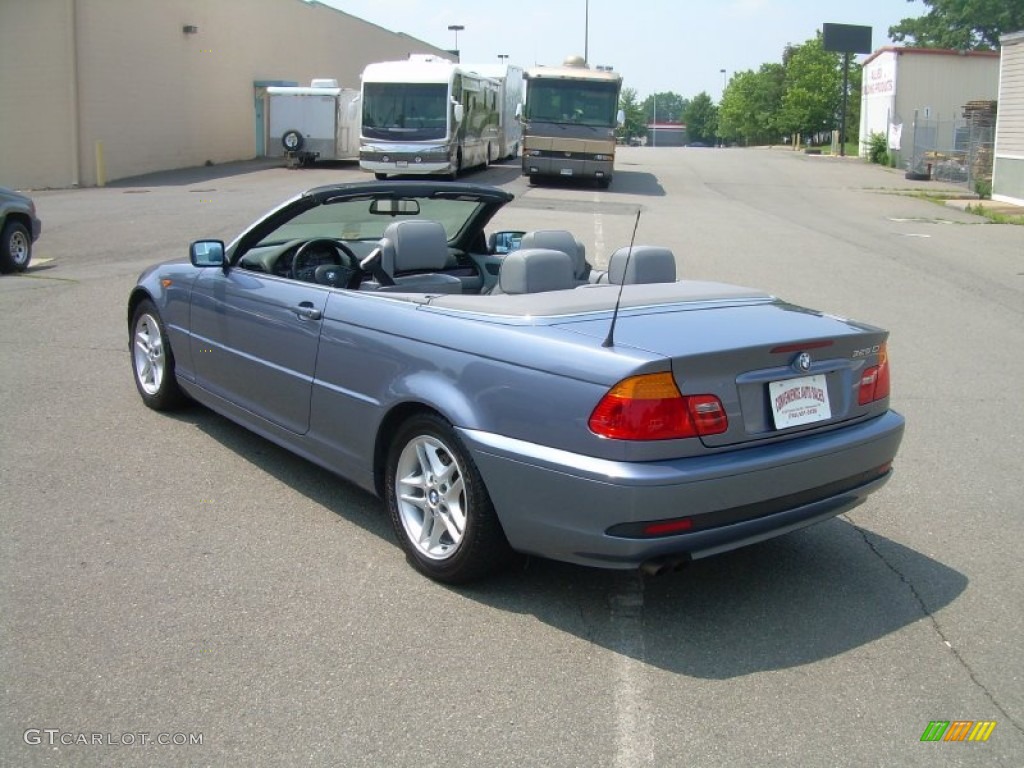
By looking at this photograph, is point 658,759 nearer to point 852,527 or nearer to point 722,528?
point 722,528

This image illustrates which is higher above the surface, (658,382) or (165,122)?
(165,122)

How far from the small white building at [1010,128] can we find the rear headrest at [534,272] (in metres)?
26.1

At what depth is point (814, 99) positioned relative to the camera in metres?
78.4

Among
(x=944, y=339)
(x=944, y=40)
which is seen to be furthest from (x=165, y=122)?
(x=944, y=40)

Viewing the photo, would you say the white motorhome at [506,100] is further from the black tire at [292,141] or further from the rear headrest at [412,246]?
the rear headrest at [412,246]

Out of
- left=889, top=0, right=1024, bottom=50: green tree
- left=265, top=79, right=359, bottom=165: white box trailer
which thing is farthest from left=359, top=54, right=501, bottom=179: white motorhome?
left=889, top=0, right=1024, bottom=50: green tree

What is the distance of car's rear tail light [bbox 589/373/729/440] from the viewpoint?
3.72 meters

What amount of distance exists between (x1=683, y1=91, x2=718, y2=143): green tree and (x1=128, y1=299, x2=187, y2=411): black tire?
523ft

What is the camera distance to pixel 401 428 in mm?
4492

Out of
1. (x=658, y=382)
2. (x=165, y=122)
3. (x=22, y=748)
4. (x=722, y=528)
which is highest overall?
(x=165, y=122)

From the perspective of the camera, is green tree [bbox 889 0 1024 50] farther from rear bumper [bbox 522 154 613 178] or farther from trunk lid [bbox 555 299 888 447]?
trunk lid [bbox 555 299 888 447]

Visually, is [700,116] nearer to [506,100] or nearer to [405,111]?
[506,100]

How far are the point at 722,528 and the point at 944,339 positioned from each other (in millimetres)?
7058

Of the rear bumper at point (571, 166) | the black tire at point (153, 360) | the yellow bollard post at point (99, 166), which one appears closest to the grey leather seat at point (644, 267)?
the black tire at point (153, 360)
